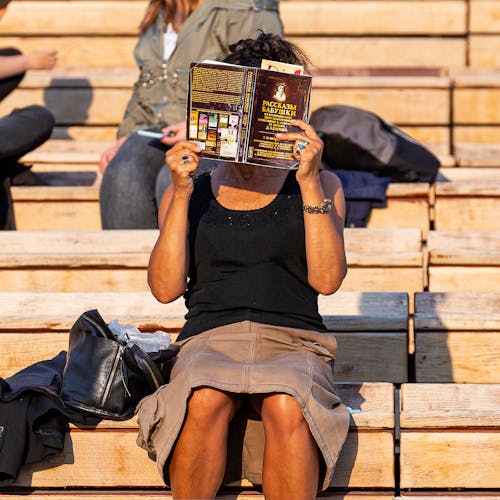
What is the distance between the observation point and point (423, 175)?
15.4 ft

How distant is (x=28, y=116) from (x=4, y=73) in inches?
10.7

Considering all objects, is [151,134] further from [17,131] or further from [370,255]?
[370,255]

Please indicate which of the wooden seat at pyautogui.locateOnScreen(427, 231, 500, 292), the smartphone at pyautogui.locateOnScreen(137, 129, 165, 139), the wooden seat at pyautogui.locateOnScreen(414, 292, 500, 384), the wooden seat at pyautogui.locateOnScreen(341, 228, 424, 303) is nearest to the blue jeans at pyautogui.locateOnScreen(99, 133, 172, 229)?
the smartphone at pyautogui.locateOnScreen(137, 129, 165, 139)

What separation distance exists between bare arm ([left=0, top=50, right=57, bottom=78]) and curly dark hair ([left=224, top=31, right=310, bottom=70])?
2.24 metres

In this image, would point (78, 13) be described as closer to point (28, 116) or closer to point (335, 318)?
point (28, 116)

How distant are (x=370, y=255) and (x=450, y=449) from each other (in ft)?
4.15

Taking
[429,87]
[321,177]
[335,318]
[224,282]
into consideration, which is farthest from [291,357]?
[429,87]

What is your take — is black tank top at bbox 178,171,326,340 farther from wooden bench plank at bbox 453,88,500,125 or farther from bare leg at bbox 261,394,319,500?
wooden bench plank at bbox 453,88,500,125

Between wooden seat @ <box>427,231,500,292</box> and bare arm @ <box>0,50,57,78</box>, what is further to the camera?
bare arm @ <box>0,50,57,78</box>

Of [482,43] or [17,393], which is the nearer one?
[17,393]

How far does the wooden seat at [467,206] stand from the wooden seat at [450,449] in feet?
6.42

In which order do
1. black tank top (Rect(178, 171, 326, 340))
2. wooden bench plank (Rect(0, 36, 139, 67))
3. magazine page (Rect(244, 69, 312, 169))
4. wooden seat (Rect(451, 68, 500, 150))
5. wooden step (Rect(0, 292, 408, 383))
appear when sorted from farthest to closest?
wooden bench plank (Rect(0, 36, 139, 67)), wooden seat (Rect(451, 68, 500, 150)), wooden step (Rect(0, 292, 408, 383)), black tank top (Rect(178, 171, 326, 340)), magazine page (Rect(244, 69, 312, 169))

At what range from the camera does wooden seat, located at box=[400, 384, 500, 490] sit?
273cm

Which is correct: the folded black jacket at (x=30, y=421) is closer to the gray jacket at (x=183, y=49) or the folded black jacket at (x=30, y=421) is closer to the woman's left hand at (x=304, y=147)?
the woman's left hand at (x=304, y=147)
